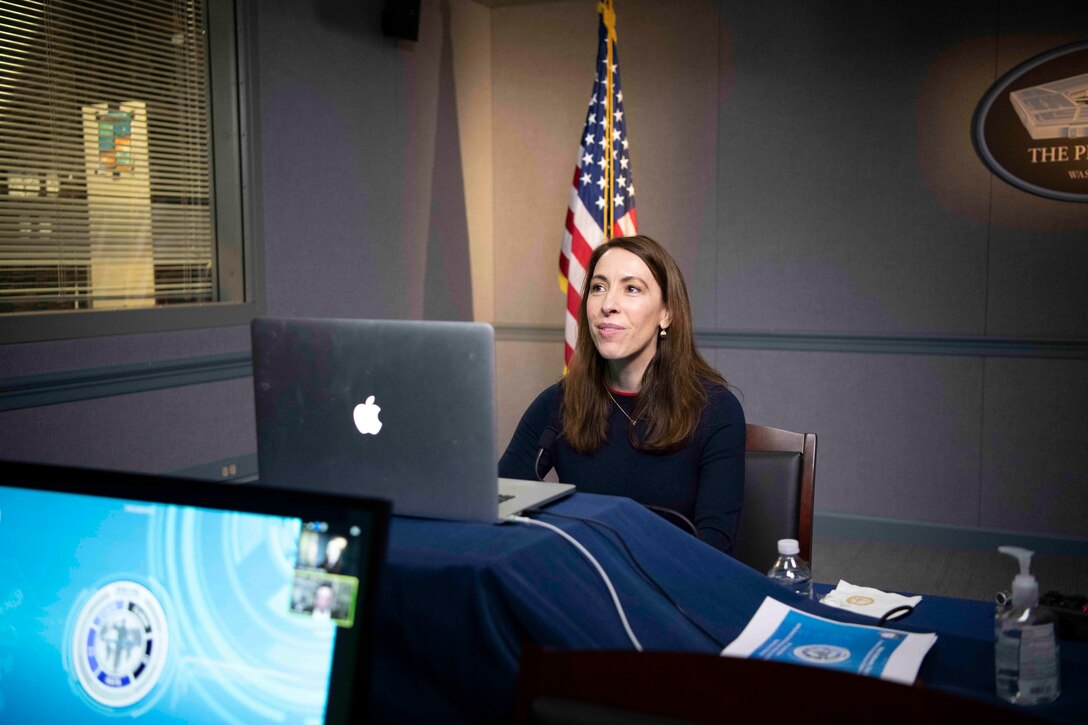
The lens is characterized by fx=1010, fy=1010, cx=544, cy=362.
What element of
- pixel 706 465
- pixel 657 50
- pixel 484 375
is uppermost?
pixel 657 50

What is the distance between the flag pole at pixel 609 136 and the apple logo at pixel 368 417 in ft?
10.8

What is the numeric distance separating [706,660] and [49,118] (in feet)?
9.34

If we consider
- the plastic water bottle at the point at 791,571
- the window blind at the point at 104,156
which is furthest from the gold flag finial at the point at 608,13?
the plastic water bottle at the point at 791,571

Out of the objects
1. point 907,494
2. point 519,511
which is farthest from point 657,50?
point 519,511

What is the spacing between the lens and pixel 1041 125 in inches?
165

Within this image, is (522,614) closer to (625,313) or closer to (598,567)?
(598,567)

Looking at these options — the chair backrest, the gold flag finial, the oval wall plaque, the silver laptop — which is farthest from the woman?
the oval wall plaque

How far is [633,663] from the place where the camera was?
779 mm

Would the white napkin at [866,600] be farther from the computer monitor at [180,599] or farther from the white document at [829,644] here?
the computer monitor at [180,599]

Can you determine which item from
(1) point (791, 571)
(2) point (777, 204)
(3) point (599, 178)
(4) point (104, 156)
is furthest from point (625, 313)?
(2) point (777, 204)

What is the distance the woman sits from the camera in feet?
6.72

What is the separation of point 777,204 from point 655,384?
2767 millimetres

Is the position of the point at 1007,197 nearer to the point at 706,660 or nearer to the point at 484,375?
the point at 484,375

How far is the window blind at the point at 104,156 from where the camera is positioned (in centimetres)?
288
